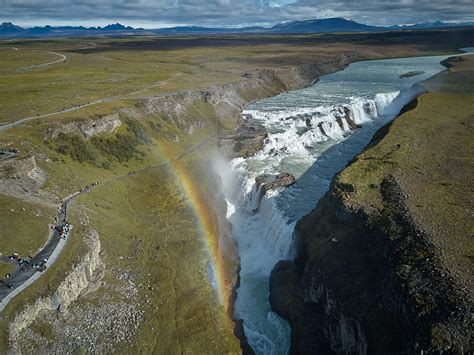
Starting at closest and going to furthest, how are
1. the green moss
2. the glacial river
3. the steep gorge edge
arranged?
the steep gorge edge → the glacial river → the green moss

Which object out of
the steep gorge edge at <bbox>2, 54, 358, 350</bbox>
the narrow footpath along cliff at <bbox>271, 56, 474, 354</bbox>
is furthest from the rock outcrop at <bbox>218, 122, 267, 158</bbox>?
the narrow footpath along cliff at <bbox>271, 56, 474, 354</bbox>

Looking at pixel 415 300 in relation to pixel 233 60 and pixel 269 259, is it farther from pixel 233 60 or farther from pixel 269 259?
pixel 233 60

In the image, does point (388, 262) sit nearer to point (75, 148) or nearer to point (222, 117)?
point (75, 148)

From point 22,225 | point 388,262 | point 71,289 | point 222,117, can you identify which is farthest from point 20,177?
point 222,117

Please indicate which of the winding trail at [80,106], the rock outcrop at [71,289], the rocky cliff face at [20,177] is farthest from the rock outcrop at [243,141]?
the rock outcrop at [71,289]

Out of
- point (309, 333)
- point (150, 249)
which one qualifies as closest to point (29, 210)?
point (150, 249)

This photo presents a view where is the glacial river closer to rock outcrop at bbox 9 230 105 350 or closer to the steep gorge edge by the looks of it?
the steep gorge edge
